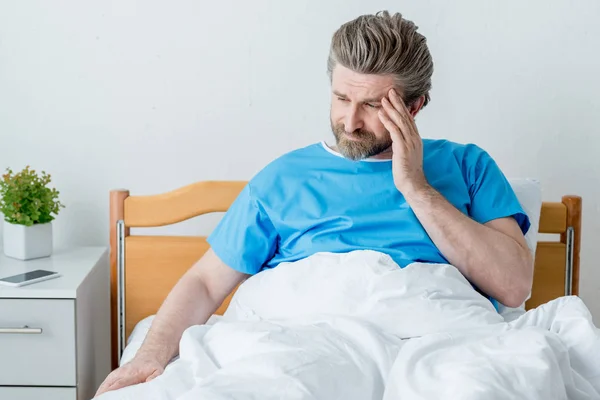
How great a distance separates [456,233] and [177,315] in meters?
0.59

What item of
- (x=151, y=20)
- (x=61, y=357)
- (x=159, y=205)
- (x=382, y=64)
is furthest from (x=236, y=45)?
(x=61, y=357)

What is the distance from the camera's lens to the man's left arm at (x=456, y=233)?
1.39m

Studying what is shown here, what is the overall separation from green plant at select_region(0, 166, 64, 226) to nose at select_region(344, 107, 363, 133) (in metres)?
0.83

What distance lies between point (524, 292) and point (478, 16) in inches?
33.4

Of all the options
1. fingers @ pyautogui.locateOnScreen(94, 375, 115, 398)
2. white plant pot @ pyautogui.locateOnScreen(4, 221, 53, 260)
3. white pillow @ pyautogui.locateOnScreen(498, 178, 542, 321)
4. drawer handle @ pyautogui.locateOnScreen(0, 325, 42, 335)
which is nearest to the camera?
fingers @ pyautogui.locateOnScreen(94, 375, 115, 398)

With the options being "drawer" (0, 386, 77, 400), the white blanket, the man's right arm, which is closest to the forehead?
the white blanket

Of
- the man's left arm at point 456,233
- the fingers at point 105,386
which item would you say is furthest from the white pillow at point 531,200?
the fingers at point 105,386

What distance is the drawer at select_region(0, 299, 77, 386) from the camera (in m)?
1.57

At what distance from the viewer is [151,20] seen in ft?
6.26

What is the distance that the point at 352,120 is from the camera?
142cm

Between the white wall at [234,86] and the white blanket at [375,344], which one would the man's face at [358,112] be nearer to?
the white blanket at [375,344]

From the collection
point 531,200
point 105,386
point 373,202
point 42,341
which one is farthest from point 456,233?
point 42,341

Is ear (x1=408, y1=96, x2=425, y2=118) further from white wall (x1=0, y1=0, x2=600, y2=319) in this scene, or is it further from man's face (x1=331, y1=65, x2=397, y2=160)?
white wall (x1=0, y1=0, x2=600, y2=319)

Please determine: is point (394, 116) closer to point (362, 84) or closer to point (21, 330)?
point (362, 84)
